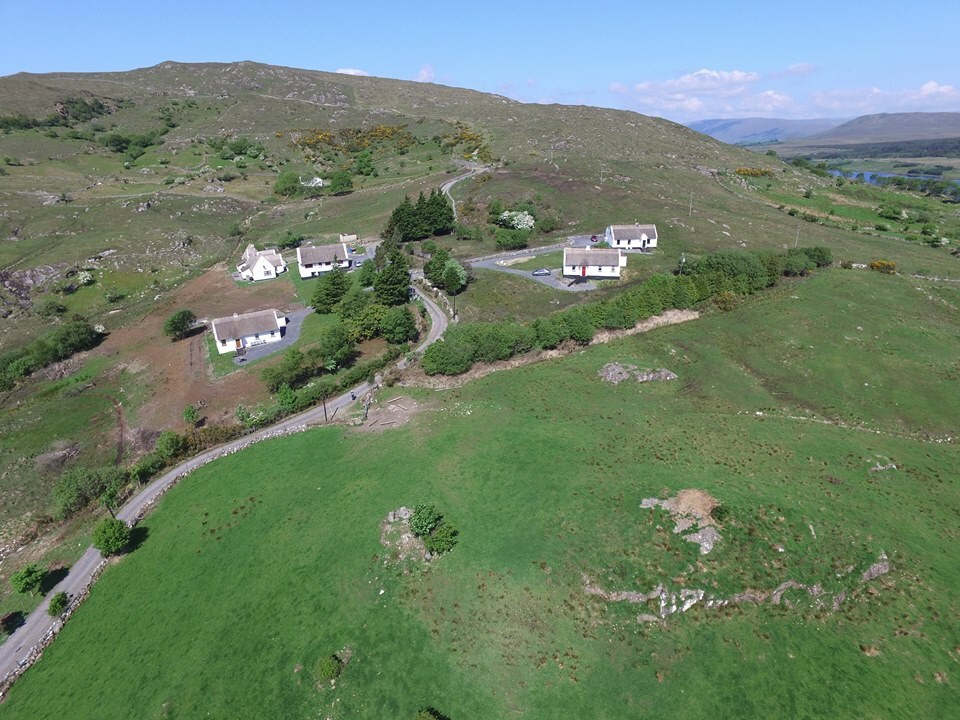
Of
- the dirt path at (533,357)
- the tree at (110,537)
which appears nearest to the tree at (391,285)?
the dirt path at (533,357)

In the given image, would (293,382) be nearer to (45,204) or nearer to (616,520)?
(616,520)

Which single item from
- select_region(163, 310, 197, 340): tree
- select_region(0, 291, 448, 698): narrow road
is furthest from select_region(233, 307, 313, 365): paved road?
select_region(0, 291, 448, 698): narrow road

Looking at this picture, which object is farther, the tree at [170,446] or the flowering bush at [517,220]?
the flowering bush at [517,220]

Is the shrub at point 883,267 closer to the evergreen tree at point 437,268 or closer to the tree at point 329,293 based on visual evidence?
the evergreen tree at point 437,268

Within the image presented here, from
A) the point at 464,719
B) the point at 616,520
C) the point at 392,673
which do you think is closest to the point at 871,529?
the point at 616,520

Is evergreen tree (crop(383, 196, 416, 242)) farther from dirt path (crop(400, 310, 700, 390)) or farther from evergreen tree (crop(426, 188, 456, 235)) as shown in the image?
dirt path (crop(400, 310, 700, 390))

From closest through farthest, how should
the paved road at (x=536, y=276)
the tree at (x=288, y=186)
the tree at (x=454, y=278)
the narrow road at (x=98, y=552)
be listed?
the narrow road at (x=98, y=552), the tree at (x=454, y=278), the paved road at (x=536, y=276), the tree at (x=288, y=186)
